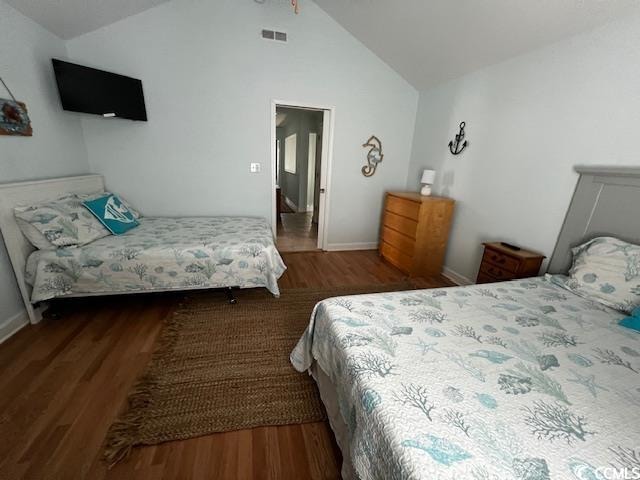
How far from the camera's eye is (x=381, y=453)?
2.47 feet

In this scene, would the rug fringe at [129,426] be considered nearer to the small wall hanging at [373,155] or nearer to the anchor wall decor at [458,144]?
the small wall hanging at [373,155]

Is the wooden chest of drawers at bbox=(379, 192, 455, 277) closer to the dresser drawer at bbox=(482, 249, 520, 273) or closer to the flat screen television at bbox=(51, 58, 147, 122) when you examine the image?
the dresser drawer at bbox=(482, 249, 520, 273)

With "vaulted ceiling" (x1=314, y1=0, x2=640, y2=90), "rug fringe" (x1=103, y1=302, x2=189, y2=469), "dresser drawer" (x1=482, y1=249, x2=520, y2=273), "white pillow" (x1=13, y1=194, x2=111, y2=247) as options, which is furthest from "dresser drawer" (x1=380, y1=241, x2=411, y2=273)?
"white pillow" (x1=13, y1=194, x2=111, y2=247)

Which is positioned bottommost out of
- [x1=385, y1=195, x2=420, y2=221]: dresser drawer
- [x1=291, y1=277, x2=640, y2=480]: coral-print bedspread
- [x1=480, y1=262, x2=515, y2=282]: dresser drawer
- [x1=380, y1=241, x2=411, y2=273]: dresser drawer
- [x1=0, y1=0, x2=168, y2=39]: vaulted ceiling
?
[x1=380, y1=241, x2=411, y2=273]: dresser drawer

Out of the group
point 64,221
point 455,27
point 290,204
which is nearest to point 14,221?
point 64,221

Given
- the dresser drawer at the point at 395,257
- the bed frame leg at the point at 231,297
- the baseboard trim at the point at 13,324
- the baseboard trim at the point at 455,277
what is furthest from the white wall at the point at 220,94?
the baseboard trim at the point at 455,277

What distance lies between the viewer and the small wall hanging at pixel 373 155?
3641 mm

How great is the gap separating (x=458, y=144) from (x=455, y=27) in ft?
3.62

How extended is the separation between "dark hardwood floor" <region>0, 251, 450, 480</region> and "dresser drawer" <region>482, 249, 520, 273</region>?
1.84m

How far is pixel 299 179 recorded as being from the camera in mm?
6594

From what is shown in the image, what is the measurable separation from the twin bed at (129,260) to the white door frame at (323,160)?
105 cm

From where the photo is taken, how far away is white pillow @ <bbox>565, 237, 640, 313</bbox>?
1.46 m

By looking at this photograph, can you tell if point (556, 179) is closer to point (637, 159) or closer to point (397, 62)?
point (637, 159)

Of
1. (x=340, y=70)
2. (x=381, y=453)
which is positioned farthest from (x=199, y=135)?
(x=381, y=453)
